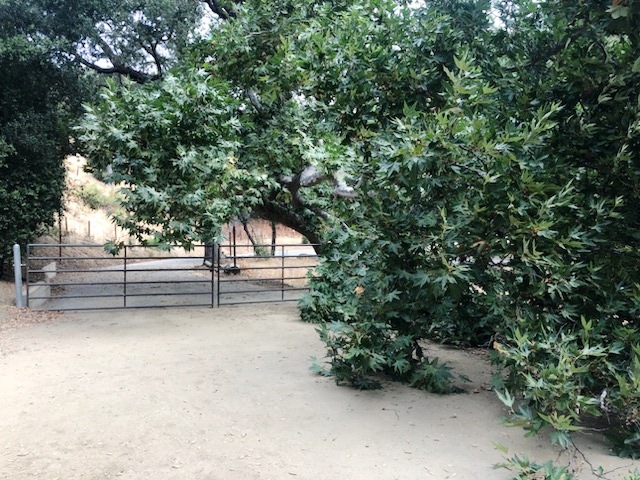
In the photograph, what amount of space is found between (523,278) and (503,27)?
228cm

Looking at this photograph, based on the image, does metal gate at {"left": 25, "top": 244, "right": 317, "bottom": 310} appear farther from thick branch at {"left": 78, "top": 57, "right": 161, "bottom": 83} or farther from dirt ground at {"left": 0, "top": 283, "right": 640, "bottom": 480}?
thick branch at {"left": 78, "top": 57, "right": 161, "bottom": 83}

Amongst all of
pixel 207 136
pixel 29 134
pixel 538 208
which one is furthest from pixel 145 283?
pixel 538 208

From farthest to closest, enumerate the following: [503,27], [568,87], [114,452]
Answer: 1. [503,27]
2. [568,87]
3. [114,452]

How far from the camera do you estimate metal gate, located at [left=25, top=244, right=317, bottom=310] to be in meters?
8.53

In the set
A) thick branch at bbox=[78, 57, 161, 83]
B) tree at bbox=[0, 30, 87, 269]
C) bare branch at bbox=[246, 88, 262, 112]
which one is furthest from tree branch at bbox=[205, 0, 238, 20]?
tree at bbox=[0, 30, 87, 269]

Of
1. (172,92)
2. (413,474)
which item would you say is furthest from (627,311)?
(172,92)

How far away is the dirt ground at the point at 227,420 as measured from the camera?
318 cm

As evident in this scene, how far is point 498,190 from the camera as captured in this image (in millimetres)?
3408

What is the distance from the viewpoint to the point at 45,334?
22.0ft

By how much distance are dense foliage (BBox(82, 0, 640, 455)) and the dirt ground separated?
0.40 meters

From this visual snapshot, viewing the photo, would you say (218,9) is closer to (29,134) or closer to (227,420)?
(29,134)

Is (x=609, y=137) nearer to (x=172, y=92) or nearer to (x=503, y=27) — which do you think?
(x=503, y=27)

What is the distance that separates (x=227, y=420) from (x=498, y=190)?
279cm

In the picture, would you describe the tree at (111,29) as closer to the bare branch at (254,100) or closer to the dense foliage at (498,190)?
the bare branch at (254,100)
